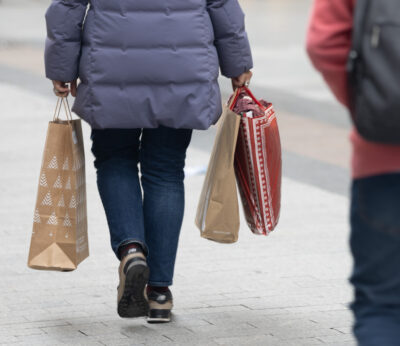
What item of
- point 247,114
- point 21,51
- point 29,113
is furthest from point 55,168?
point 21,51

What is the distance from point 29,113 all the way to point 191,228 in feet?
13.2

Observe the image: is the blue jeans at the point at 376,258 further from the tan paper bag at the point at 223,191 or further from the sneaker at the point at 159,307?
the sneaker at the point at 159,307

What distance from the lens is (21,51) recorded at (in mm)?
14742

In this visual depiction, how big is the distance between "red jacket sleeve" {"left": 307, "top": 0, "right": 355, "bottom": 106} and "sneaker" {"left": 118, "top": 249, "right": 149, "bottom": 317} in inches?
63.4

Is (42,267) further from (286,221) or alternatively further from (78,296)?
(286,221)

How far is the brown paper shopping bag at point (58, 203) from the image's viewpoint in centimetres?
429

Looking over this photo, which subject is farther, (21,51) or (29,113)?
(21,51)

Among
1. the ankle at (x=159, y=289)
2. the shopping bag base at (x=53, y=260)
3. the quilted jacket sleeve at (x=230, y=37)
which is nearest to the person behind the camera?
the quilted jacket sleeve at (x=230, y=37)

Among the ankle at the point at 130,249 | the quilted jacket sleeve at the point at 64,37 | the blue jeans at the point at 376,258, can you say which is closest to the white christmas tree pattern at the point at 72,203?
the ankle at the point at 130,249

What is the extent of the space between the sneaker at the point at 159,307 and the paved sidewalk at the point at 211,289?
4 cm

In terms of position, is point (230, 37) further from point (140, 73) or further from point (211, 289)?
point (211, 289)

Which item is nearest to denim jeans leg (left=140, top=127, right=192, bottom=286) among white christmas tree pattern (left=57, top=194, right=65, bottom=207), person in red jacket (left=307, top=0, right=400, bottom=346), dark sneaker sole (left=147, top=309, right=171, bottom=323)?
dark sneaker sole (left=147, top=309, right=171, bottom=323)

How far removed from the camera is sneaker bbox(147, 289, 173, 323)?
14.3ft

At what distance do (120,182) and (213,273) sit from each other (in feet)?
3.13
